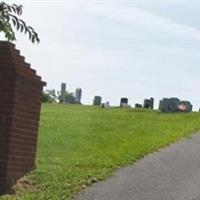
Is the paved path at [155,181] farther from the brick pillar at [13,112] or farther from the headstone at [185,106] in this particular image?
the headstone at [185,106]

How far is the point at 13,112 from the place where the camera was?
9242mm

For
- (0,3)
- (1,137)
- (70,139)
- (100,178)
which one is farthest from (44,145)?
(0,3)

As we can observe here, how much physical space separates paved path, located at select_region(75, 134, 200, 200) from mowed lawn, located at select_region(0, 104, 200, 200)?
0.23 metres

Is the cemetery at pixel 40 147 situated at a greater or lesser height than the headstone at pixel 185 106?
lesser

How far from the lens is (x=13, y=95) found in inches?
364

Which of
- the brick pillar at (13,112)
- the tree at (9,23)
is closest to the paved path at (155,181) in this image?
the brick pillar at (13,112)

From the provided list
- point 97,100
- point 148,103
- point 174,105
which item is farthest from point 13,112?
point 97,100

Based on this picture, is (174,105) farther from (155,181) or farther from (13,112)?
(13,112)

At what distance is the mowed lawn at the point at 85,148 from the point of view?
954 cm

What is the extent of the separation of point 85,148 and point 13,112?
15.3ft

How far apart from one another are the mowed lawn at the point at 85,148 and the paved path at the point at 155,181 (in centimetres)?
23

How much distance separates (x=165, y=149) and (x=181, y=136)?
3108mm

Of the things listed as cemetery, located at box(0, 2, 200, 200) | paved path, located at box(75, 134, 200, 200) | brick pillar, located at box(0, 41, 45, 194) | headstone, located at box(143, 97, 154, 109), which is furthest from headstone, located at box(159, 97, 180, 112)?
brick pillar, located at box(0, 41, 45, 194)

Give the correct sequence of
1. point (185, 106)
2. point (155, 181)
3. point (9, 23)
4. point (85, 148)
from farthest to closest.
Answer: point (185, 106) < point (85, 148) < point (155, 181) < point (9, 23)
